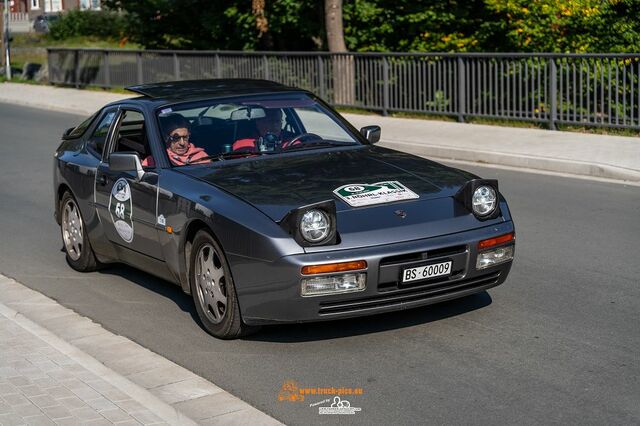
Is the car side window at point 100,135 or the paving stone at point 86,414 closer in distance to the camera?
the paving stone at point 86,414

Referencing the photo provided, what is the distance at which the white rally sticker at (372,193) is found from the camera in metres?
6.59

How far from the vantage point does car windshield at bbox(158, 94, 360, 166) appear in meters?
7.68

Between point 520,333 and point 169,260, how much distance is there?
2360 mm

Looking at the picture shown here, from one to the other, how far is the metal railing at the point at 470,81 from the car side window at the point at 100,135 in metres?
10.1

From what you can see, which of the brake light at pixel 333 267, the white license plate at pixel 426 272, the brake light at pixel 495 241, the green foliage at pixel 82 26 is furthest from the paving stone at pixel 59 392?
the green foliage at pixel 82 26

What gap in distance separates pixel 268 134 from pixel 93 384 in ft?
8.64

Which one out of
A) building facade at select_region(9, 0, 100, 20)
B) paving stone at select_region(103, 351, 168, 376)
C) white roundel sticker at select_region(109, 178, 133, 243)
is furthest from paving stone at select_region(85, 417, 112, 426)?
building facade at select_region(9, 0, 100, 20)

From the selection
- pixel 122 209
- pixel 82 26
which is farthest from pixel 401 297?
pixel 82 26

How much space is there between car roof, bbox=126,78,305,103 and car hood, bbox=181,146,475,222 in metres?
0.78

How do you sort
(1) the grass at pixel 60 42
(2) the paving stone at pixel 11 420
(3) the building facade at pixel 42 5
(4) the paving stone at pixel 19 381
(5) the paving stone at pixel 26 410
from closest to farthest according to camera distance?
(2) the paving stone at pixel 11 420
(5) the paving stone at pixel 26 410
(4) the paving stone at pixel 19 381
(1) the grass at pixel 60 42
(3) the building facade at pixel 42 5

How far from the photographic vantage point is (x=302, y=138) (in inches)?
313

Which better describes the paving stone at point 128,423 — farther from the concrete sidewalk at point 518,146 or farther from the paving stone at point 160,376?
the concrete sidewalk at point 518,146

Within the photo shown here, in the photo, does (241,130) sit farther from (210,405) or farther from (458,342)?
(210,405)

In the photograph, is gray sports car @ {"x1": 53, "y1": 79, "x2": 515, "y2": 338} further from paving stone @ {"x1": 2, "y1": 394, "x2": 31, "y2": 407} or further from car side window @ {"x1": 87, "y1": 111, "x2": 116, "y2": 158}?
paving stone @ {"x1": 2, "y1": 394, "x2": 31, "y2": 407}
